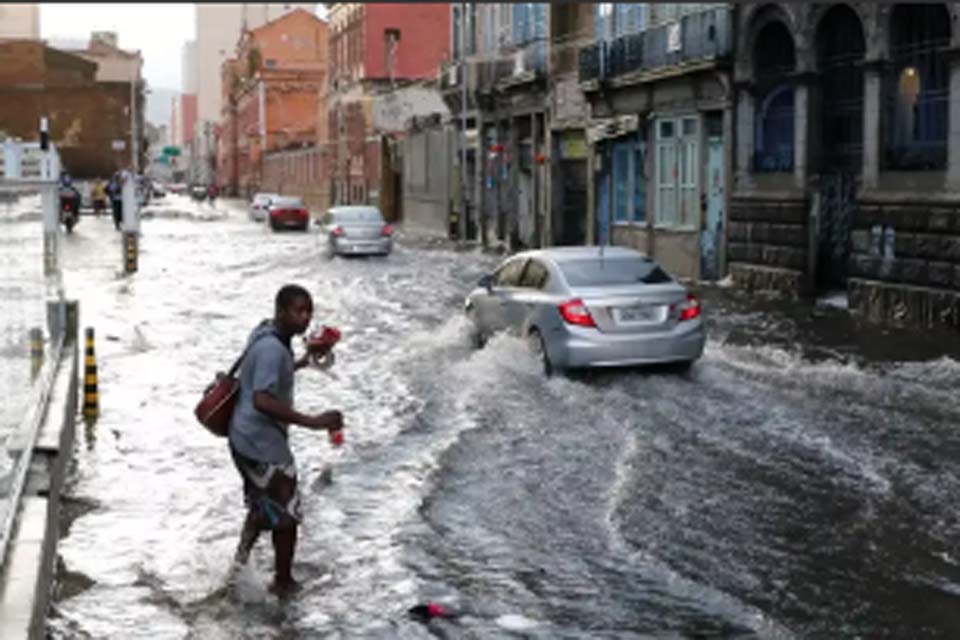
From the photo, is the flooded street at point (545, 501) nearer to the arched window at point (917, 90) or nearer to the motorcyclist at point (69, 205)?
the arched window at point (917, 90)

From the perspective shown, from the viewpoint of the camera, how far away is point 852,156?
25953 mm

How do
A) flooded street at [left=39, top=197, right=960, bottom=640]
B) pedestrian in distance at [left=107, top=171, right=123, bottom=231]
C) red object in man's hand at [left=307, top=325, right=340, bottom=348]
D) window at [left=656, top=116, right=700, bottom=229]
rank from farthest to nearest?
pedestrian in distance at [left=107, top=171, right=123, bottom=231] < window at [left=656, top=116, right=700, bottom=229] < red object in man's hand at [left=307, top=325, right=340, bottom=348] < flooded street at [left=39, top=197, right=960, bottom=640]

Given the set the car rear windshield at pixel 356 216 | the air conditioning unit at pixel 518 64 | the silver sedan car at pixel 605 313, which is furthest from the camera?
the air conditioning unit at pixel 518 64

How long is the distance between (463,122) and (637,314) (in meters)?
34.5

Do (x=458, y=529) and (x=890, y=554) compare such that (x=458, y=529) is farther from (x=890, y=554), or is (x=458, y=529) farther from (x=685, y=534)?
(x=890, y=554)

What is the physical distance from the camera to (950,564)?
8.20 metres

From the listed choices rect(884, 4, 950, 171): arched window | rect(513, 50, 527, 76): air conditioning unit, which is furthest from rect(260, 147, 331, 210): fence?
rect(884, 4, 950, 171): arched window

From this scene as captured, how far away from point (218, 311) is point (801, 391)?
12297mm

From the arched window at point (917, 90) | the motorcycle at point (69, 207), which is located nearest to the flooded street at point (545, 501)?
the arched window at point (917, 90)

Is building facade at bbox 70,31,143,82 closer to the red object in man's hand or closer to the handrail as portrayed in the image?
the handrail

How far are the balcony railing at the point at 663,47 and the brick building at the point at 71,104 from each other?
58877 mm

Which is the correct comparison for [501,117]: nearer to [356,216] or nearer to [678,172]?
[356,216]

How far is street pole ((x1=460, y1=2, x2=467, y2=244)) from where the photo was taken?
49.5 meters

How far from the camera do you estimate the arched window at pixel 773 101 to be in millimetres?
27797
